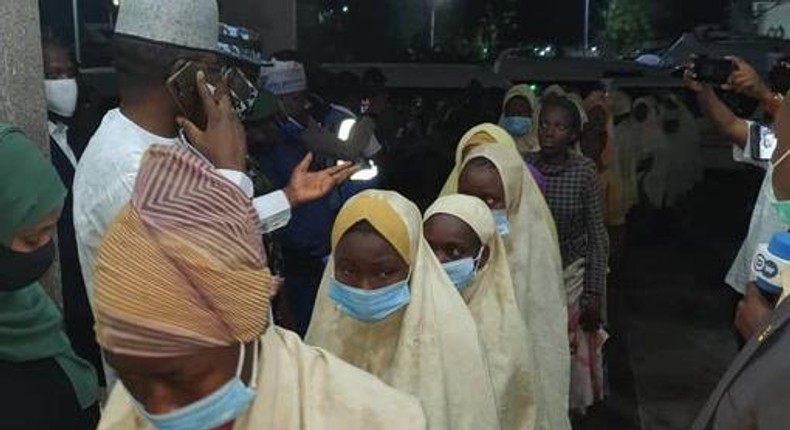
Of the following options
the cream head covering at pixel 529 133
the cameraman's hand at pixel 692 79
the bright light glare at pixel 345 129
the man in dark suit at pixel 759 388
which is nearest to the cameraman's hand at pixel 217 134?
the man in dark suit at pixel 759 388

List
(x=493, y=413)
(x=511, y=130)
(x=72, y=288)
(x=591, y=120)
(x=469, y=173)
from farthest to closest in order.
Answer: (x=591, y=120)
(x=511, y=130)
(x=469, y=173)
(x=72, y=288)
(x=493, y=413)

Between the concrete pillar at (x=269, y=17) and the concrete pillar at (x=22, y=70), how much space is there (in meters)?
6.35

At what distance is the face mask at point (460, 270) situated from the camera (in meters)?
3.14

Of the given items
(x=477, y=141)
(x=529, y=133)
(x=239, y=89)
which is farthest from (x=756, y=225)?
(x=239, y=89)

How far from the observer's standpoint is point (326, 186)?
2469 millimetres

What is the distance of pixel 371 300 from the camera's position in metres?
2.63

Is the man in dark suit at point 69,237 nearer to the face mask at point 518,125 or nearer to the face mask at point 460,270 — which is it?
the face mask at point 460,270

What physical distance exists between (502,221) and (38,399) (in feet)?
6.91

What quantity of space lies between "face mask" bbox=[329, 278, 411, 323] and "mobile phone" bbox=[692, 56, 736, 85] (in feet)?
7.53

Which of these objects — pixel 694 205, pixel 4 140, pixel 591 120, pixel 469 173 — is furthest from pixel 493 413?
pixel 694 205

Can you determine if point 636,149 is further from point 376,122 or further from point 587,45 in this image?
point 587,45

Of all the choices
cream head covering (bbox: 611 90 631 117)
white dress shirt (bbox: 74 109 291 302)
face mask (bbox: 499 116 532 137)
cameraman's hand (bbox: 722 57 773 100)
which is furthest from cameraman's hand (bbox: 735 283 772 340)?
cream head covering (bbox: 611 90 631 117)

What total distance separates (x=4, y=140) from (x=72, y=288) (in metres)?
1.34

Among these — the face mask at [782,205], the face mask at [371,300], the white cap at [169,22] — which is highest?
the white cap at [169,22]
